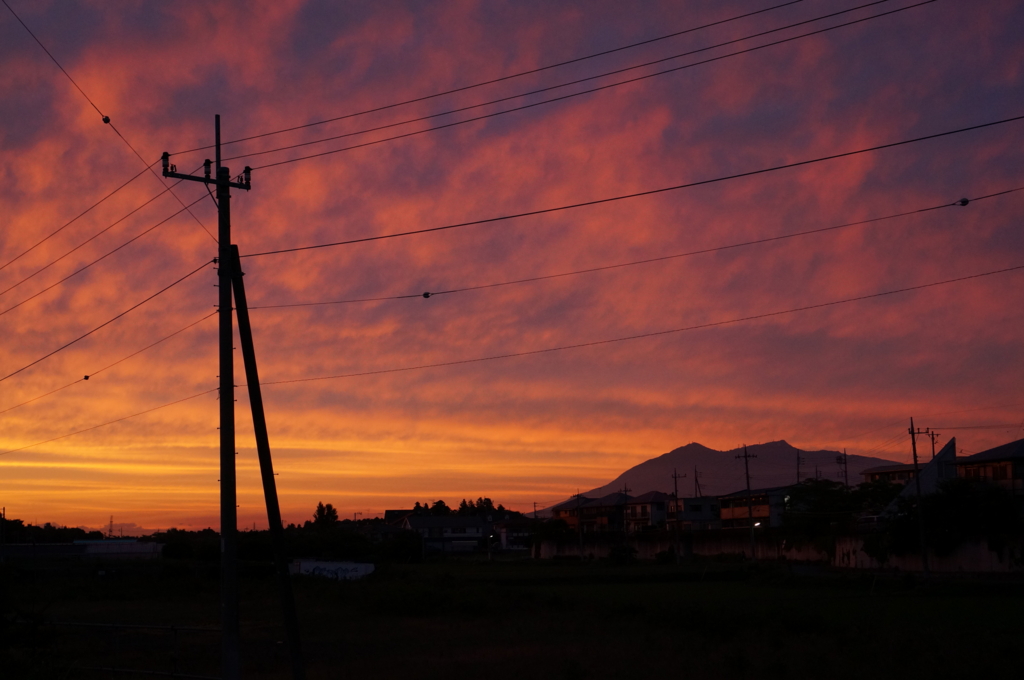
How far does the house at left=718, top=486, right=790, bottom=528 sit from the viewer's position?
5699 inches

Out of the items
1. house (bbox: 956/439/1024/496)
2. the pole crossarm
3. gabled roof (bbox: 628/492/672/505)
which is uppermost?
the pole crossarm

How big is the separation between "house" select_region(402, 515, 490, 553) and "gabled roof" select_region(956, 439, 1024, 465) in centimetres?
11091

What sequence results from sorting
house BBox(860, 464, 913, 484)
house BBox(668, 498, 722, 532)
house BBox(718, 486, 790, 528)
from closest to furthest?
house BBox(718, 486, 790, 528)
house BBox(860, 464, 913, 484)
house BBox(668, 498, 722, 532)

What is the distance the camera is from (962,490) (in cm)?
7775

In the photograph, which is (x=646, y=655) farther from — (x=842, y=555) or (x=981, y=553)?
(x=842, y=555)

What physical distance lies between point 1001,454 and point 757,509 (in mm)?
62817

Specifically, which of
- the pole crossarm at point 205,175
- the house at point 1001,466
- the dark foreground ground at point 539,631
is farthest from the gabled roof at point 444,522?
the pole crossarm at point 205,175

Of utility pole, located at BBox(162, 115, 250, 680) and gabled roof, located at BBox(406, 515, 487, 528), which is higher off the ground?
utility pole, located at BBox(162, 115, 250, 680)

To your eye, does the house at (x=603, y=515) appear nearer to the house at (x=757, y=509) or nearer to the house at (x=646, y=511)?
the house at (x=646, y=511)

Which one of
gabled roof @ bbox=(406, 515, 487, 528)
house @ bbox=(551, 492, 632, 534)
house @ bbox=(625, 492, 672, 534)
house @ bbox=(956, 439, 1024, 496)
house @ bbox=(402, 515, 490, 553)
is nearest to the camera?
house @ bbox=(956, 439, 1024, 496)

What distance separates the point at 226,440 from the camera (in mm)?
19891

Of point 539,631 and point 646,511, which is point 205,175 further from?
point 646,511

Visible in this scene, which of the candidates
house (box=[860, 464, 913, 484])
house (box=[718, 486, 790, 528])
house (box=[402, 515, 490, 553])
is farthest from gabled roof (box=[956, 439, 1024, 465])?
house (box=[402, 515, 490, 553])

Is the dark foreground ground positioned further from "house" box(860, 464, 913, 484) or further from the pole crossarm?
"house" box(860, 464, 913, 484)
